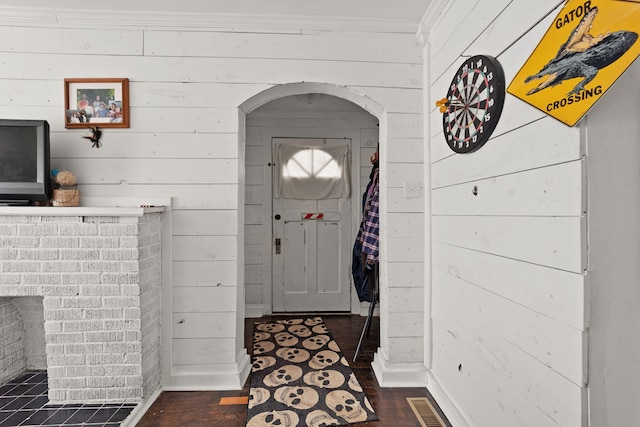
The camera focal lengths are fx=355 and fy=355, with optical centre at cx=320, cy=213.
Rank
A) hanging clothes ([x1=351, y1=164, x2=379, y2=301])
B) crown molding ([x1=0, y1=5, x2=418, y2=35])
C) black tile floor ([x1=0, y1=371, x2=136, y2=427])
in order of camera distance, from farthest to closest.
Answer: hanging clothes ([x1=351, y1=164, x2=379, y2=301]) < crown molding ([x1=0, y1=5, x2=418, y2=35]) < black tile floor ([x1=0, y1=371, x2=136, y2=427])

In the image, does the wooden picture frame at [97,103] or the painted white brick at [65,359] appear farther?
the wooden picture frame at [97,103]

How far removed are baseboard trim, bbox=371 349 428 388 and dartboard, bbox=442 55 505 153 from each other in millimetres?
1387

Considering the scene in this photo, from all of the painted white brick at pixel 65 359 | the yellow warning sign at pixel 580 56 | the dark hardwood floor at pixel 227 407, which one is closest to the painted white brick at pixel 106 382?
the painted white brick at pixel 65 359

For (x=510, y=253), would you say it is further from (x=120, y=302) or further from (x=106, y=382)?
(x=106, y=382)

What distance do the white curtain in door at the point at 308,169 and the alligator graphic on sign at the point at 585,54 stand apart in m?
2.65

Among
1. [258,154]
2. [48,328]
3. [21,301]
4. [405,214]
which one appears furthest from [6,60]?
[405,214]

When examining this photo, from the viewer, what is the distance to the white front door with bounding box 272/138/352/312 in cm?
374

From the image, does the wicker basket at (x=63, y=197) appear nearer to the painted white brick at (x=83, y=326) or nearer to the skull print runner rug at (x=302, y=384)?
the painted white brick at (x=83, y=326)

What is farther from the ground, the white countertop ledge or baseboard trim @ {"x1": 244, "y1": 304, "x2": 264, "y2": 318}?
the white countertop ledge

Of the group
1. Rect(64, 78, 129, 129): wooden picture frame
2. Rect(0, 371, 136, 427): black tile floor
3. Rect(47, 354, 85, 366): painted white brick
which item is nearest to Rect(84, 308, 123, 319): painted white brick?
Rect(47, 354, 85, 366): painted white brick

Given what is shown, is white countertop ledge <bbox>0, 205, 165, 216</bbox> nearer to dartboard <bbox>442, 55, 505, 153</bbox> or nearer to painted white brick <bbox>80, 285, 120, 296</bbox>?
painted white brick <bbox>80, 285, 120, 296</bbox>

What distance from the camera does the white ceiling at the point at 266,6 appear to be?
6.66ft

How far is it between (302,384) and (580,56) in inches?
83.5

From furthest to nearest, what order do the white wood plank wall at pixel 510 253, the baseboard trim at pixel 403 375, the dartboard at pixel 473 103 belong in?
the baseboard trim at pixel 403 375, the dartboard at pixel 473 103, the white wood plank wall at pixel 510 253
